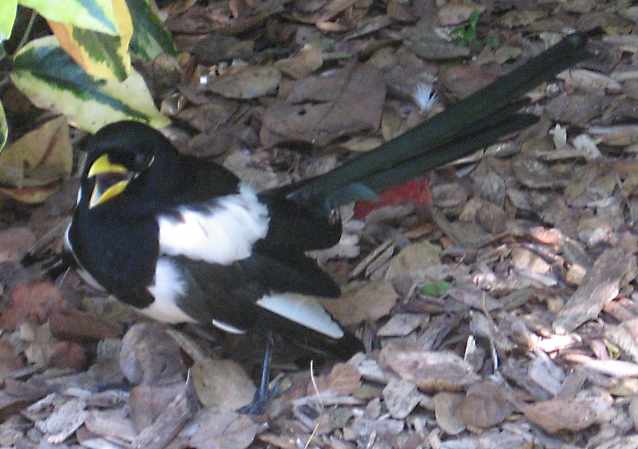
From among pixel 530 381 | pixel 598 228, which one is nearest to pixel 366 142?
pixel 598 228

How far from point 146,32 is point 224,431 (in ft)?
3.67

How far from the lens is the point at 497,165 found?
10.8 feet

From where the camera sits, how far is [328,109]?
3455 mm

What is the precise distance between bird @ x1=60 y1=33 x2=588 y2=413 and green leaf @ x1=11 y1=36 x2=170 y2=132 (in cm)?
39

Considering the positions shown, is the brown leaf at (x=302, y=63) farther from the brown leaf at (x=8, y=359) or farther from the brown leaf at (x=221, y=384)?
the brown leaf at (x=8, y=359)

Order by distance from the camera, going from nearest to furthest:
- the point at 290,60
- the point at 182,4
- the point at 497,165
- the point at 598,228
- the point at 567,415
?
the point at 567,415 → the point at 598,228 → the point at 497,165 → the point at 290,60 → the point at 182,4

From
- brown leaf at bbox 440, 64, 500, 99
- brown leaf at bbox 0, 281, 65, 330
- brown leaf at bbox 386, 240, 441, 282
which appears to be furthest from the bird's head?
brown leaf at bbox 440, 64, 500, 99

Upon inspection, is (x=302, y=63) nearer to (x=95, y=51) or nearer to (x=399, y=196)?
(x=399, y=196)

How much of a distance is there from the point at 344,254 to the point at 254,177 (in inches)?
15.0

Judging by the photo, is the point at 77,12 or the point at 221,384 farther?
the point at 221,384

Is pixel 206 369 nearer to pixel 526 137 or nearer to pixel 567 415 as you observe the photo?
pixel 567 415

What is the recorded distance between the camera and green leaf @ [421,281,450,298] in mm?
2935

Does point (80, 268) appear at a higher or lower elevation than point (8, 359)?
higher

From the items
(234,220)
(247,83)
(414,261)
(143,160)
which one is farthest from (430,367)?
(247,83)
